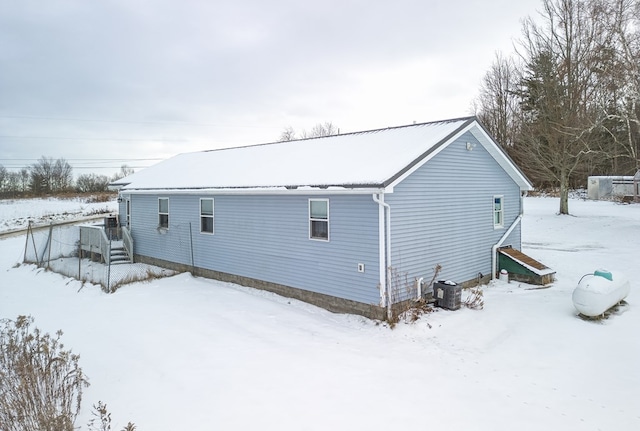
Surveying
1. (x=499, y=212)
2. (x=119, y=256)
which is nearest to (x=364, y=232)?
(x=499, y=212)

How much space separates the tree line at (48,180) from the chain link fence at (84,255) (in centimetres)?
4195

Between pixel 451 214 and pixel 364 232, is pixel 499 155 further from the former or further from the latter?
pixel 364 232

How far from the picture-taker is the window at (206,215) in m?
13.3

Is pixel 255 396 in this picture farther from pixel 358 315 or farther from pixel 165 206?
pixel 165 206

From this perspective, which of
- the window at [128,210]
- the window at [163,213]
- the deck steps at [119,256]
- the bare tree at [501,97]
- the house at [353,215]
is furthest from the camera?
the bare tree at [501,97]

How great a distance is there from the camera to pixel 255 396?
5.66 m

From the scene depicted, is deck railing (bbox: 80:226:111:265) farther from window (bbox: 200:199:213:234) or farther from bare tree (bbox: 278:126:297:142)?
bare tree (bbox: 278:126:297:142)

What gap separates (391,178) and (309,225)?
8.90ft

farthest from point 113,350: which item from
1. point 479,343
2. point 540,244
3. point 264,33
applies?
point 540,244

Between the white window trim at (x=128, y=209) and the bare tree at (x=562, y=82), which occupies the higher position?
→ the bare tree at (x=562, y=82)

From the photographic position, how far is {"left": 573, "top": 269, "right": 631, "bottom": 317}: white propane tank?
850 centimetres

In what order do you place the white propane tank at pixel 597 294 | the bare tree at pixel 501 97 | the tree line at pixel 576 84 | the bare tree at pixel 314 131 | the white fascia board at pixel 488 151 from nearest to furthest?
1. the white propane tank at pixel 597 294
2. the white fascia board at pixel 488 151
3. the tree line at pixel 576 84
4. the bare tree at pixel 501 97
5. the bare tree at pixel 314 131

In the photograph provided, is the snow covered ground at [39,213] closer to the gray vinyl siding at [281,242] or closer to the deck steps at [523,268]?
the gray vinyl siding at [281,242]

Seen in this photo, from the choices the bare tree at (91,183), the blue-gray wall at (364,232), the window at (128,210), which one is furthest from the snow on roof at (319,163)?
the bare tree at (91,183)
